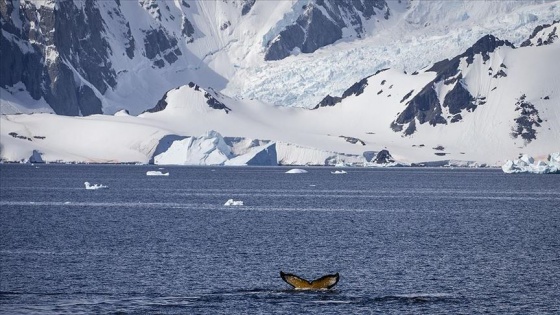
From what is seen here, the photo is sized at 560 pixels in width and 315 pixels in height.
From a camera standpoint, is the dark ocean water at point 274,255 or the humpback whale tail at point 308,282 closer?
the dark ocean water at point 274,255

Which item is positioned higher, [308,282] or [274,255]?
[274,255]

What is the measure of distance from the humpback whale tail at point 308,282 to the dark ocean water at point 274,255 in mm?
457

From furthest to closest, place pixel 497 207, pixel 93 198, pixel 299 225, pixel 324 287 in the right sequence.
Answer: pixel 93 198
pixel 497 207
pixel 299 225
pixel 324 287

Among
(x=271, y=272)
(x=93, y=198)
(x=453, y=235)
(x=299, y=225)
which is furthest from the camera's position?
(x=93, y=198)

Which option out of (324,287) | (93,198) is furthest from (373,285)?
(93,198)

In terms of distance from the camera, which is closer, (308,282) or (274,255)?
(308,282)

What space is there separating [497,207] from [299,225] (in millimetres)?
31637

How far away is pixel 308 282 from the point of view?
59.5 meters

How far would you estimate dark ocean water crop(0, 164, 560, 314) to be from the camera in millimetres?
55938

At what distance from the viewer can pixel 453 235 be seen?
3425 inches

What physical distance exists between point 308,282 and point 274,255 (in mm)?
13752

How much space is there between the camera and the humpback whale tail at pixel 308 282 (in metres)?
58.9

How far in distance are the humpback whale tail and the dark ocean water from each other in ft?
1.50

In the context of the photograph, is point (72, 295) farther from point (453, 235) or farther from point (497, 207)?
point (497, 207)
